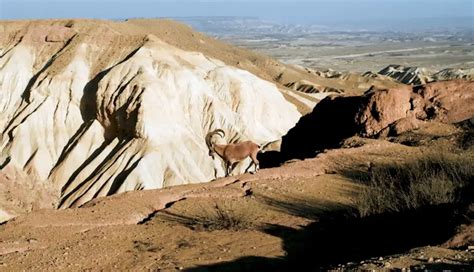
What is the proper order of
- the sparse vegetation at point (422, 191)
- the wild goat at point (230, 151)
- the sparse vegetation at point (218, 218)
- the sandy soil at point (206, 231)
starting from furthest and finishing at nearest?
the wild goat at point (230, 151) < the sparse vegetation at point (218, 218) < the sparse vegetation at point (422, 191) < the sandy soil at point (206, 231)

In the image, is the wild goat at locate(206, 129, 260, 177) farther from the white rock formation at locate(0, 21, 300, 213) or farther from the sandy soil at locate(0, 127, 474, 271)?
the white rock formation at locate(0, 21, 300, 213)

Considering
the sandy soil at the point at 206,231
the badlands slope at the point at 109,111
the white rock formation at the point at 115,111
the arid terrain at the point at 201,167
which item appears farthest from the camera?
the white rock formation at the point at 115,111

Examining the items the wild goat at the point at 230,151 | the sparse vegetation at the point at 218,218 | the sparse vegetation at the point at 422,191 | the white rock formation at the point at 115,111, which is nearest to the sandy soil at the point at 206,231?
the sparse vegetation at the point at 218,218

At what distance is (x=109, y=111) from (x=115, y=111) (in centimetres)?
59

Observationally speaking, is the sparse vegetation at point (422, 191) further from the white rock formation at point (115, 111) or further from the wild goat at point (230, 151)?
the white rock formation at point (115, 111)

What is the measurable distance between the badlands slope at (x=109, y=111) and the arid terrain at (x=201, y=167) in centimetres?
12

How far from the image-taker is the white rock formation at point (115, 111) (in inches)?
1655

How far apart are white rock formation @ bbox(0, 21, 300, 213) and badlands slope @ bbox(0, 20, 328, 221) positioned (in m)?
0.08

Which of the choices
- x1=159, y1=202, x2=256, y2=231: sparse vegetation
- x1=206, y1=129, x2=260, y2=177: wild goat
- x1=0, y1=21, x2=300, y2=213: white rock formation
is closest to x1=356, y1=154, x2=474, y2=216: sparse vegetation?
x1=159, y1=202, x2=256, y2=231: sparse vegetation

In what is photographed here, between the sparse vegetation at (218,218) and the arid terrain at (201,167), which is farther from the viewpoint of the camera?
the sparse vegetation at (218,218)

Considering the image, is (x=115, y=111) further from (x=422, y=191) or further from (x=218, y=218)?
(x=422, y=191)

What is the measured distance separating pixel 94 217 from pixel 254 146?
6498 millimetres

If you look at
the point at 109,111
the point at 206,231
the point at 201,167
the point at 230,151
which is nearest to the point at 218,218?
the point at 206,231

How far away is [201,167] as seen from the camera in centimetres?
4319
